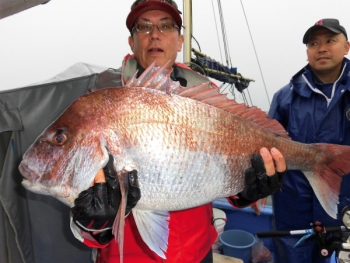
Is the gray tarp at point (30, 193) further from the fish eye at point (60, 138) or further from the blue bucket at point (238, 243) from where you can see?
the blue bucket at point (238, 243)

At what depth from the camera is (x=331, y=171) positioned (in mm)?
1821

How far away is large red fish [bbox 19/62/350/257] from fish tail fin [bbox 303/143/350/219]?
1.69 feet

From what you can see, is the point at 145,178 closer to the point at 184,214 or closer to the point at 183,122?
the point at 183,122

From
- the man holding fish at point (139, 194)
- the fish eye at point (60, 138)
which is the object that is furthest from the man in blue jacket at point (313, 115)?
the fish eye at point (60, 138)

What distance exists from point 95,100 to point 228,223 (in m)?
3.47

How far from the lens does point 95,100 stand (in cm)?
139

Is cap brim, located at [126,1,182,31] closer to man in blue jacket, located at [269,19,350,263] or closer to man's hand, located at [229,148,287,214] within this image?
man's hand, located at [229,148,287,214]

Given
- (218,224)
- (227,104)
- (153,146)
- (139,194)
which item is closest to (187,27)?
(218,224)

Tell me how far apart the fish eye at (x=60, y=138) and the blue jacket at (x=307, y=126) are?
91.0 inches

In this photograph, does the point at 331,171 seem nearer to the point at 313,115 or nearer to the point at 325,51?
the point at 313,115

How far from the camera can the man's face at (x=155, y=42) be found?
195cm

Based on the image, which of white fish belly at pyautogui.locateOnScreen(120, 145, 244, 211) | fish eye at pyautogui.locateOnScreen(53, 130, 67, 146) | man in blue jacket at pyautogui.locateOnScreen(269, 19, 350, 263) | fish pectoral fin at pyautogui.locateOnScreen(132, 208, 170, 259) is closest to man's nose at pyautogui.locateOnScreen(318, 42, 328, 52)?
man in blue jacket at pyautogui.locateOnScreen(269, 19, 350, 263)

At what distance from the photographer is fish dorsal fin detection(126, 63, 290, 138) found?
1.46 meters

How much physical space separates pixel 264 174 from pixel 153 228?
681 mm
